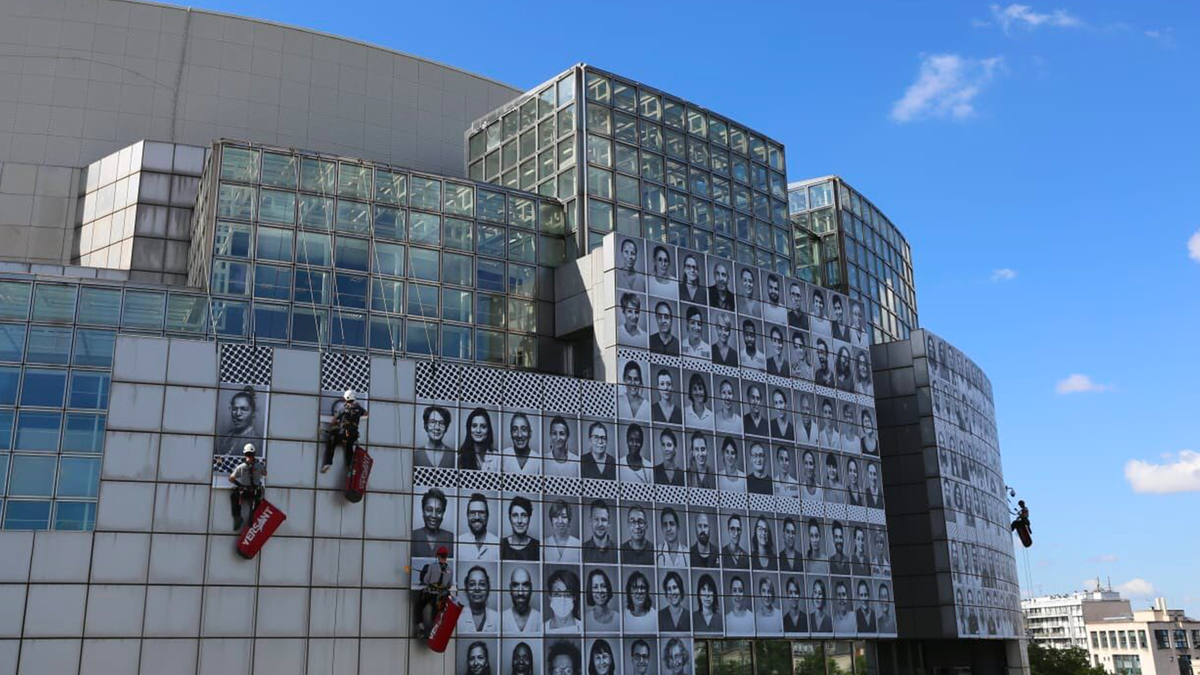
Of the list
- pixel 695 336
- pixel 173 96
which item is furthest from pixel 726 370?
pixel 173 96

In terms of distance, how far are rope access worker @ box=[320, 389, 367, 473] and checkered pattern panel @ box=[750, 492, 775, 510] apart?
17.7 meters

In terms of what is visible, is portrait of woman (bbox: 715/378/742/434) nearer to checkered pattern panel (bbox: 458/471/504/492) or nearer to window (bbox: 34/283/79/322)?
checkered pattern panel (bbox: 458/471/504/492)

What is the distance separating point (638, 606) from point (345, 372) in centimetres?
1390

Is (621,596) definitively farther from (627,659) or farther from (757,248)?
(757,248)

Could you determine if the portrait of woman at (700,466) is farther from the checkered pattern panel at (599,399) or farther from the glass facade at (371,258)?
the glass facade at (371,258)

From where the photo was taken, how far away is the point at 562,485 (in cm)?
4028

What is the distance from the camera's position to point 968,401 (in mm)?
64562

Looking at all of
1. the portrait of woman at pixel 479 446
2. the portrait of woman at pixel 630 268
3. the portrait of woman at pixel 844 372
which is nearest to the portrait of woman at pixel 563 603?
the portrait of woman at pixel 479 446

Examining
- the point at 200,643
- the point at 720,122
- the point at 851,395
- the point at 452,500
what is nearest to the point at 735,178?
the point at 720,122

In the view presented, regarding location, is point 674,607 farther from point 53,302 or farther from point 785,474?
point 53,302

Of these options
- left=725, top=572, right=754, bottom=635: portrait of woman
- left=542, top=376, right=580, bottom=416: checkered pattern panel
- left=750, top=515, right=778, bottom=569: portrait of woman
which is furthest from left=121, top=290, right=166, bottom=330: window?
left=750, top=515, right=778, bottom=569: portrait of woman

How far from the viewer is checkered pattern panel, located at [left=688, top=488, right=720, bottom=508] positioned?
4362cm

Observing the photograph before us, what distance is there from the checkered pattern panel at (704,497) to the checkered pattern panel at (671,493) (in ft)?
1.03

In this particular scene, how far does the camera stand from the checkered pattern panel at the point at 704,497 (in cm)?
4362
